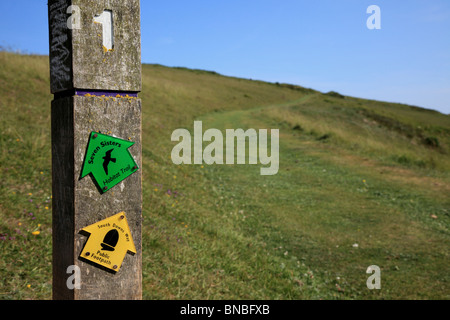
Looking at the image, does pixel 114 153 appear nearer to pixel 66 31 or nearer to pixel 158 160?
pixel 66 31

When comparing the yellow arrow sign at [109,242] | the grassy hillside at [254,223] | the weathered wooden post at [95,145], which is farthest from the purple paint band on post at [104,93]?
the grassy hillside at [254,223]

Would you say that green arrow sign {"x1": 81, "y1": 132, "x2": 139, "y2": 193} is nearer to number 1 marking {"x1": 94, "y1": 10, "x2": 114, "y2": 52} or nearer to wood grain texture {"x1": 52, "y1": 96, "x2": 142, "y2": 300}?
wood grain texture {"x1": 52, "y1": 96, "x2": 142, "y2": 300}

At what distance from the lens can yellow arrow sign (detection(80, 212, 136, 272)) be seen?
176 cm

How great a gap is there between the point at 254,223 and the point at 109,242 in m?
5.64

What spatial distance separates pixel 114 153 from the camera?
178 cm

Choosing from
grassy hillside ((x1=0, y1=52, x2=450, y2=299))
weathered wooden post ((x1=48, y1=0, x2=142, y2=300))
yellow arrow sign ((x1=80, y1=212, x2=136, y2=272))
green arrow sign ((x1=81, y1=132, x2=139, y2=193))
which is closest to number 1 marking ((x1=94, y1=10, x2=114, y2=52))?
weathered wooden post ((x1=48, y1=0, x2=142, y2=300))

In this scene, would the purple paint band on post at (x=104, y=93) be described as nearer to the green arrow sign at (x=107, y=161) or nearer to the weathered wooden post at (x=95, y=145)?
the weathered wooden post at (x=95, y=145)

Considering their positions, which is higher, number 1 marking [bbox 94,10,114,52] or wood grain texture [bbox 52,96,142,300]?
number 1 marking [bbox 94,10,114,52]

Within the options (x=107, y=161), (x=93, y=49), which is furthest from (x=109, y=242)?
(x=93, y=49)

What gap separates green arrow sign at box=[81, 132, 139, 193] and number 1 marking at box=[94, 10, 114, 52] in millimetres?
466

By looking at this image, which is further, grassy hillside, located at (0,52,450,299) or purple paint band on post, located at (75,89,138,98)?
grassy hillside, located at (0,52,450,299)

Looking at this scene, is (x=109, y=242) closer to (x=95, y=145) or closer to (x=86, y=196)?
(x=86, y=196)

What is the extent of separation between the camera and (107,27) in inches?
70.2

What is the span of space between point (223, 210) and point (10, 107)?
6092 mm
